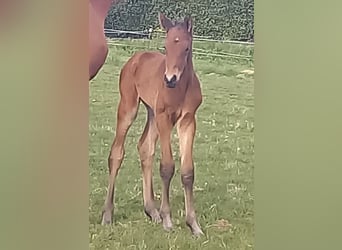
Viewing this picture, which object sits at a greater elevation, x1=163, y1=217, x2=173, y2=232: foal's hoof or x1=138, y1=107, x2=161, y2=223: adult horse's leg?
x1=138, y1=107, x2=161, y2=223: adult horse's leg

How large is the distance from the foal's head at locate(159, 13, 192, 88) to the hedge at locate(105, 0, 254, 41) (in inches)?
0.8

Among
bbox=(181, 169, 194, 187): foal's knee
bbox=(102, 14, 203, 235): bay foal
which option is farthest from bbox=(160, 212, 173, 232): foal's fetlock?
bbox=(181, 169, 194, 187): foal's knee

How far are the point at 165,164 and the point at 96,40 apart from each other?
1.38 ft

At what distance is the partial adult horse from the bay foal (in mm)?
79

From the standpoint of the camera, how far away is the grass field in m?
1.39

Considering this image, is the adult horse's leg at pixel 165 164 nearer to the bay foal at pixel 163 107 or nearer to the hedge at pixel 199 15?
the bay foal at pixel 163 107

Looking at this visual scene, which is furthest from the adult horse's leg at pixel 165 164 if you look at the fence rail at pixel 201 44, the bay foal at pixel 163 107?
the fence rail at pixel 201 44

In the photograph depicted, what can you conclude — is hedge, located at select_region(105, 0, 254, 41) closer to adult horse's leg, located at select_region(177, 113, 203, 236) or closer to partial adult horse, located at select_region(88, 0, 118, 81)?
partial adult horse, located at select_region(88, 0, 118, 81)

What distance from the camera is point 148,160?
55.7 inches

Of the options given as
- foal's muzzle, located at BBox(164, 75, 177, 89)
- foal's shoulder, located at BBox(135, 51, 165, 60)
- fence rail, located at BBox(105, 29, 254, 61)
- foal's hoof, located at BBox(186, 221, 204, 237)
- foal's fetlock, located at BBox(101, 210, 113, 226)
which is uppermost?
fence rail, located at BBox(105, 29, 254, 61)

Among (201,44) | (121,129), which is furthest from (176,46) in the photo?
Answer: (121,129)

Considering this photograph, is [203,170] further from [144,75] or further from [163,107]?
[144,75]
